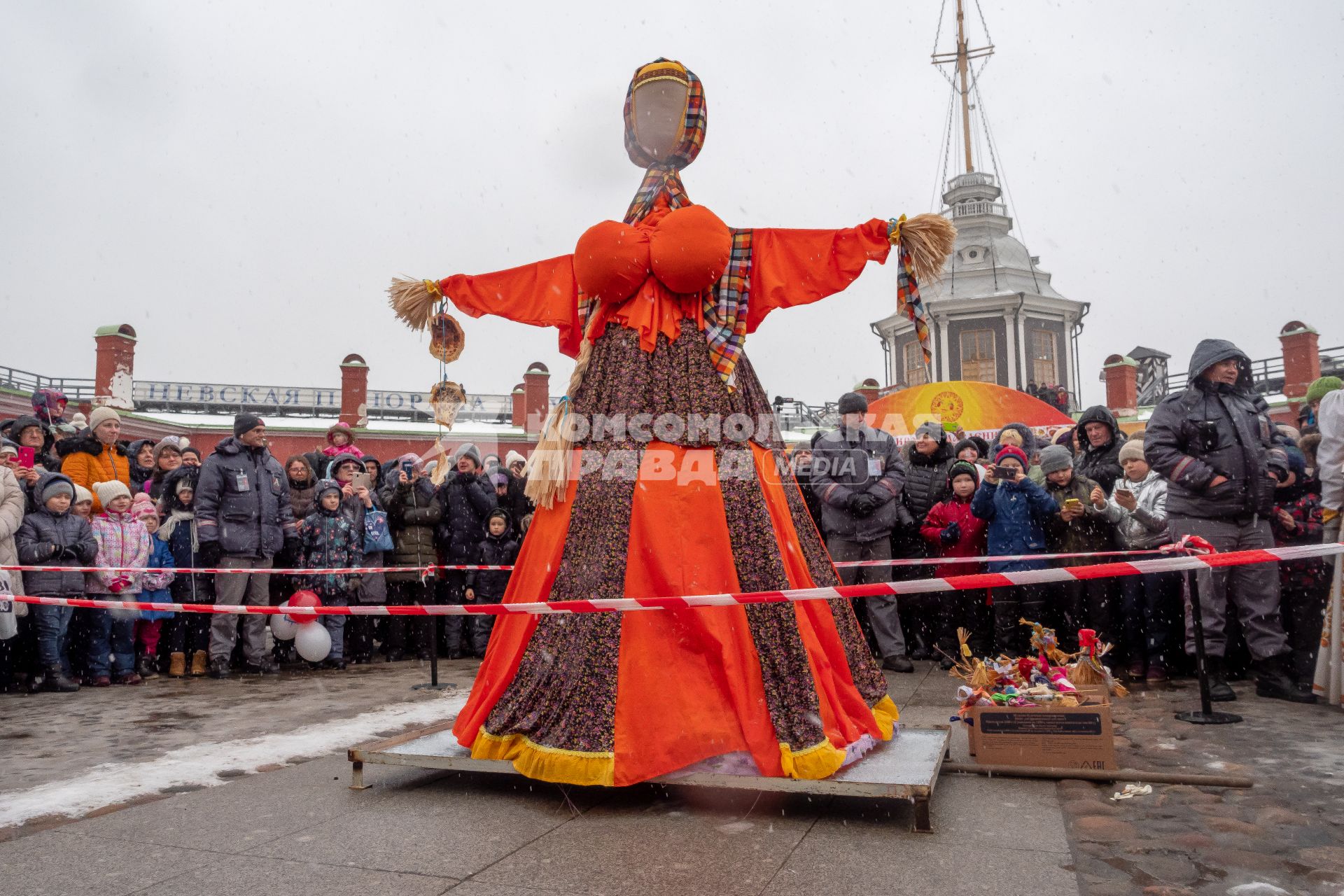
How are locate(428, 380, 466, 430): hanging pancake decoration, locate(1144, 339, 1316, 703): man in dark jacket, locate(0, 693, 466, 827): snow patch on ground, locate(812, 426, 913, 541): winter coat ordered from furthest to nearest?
1. locate(812, 426, 913, 541): winter coat
2. locate(1144, 339, 1316, 703): man in dark jacket
3. locate(428, 380, 466, 430): hanging pancake decoration
4. locate(0, 693, 466, 827): snow patch on ground

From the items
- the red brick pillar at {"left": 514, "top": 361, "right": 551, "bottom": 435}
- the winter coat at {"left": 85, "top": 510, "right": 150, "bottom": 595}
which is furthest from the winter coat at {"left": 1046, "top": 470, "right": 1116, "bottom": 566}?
the red brick pillar at {"left": 514, "top": 361, "right": 551, "bottom": 435}

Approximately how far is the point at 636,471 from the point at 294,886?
170 cm

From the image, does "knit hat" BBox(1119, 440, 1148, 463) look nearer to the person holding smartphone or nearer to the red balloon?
the person holding smartphone

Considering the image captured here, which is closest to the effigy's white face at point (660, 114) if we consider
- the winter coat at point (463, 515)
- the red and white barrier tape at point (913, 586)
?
the red and white barrier tape at point (913, 586)

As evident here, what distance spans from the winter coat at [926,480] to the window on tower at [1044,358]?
82.2 feet

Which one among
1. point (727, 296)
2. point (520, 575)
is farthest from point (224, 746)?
point (727, 296)

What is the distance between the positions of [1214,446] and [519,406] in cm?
2529

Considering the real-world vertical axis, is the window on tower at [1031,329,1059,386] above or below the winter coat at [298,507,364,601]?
above

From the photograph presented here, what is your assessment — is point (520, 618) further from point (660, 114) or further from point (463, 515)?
point (463, 515)

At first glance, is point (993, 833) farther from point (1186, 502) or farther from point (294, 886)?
point (1186, 502)

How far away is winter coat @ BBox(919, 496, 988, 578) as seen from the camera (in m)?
6.91

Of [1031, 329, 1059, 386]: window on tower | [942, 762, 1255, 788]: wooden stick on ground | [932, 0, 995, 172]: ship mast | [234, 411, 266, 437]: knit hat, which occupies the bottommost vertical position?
[942, 762, 1255, 788]: wooden stick on ground

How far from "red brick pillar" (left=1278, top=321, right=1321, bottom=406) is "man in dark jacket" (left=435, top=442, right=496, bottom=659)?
22.6 m

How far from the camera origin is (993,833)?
116 inches
